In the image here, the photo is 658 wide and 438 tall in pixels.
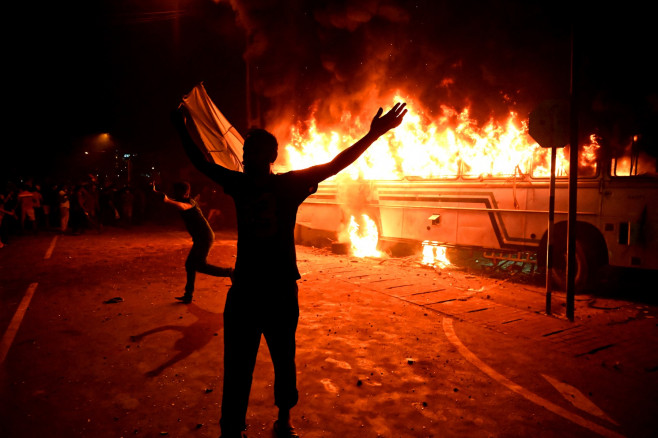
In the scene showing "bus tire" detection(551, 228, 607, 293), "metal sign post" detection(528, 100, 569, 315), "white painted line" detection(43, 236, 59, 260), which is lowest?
"white painted line" detection(43, 236, 59, 260)

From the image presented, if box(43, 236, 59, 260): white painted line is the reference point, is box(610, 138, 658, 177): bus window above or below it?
above

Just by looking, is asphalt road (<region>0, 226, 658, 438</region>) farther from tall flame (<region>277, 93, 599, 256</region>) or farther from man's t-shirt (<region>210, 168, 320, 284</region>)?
tall flame (<region>277, 93, 599, 256</region>)

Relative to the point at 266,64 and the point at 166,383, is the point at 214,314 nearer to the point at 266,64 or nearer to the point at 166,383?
the point at 166,383

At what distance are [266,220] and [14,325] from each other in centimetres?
563

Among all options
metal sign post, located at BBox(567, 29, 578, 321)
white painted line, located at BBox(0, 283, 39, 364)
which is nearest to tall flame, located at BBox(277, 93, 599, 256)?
metal sign post, located at BBox(567, 29, 578, 321)

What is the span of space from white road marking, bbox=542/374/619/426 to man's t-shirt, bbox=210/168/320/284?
3.18 meters

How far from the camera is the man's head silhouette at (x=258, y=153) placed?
2.61m

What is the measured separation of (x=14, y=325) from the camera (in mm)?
5875

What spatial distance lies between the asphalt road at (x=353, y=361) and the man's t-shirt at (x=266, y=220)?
5.11 feet

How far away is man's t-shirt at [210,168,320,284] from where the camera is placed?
2.56 m

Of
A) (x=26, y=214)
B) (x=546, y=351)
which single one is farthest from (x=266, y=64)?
(x=546, y=351)

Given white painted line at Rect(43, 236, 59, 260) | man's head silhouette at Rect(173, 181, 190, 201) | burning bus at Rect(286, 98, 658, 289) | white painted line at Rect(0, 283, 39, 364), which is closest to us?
white painted line at Rect(0, 283, 39, 364)

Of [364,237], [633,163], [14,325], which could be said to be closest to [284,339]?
[14,325]

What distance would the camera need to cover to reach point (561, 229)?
8.70 m
